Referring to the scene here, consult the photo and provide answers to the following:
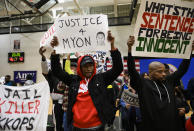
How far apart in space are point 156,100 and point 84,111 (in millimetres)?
735

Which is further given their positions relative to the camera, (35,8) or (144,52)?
(35,8)

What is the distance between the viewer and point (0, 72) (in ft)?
33.0

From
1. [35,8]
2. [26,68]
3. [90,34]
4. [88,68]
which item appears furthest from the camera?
[26,68]

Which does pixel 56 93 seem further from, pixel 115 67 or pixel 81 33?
pixel 115 67

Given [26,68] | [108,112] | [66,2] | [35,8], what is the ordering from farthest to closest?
[26,68], [66,2], [35,8], [108,112]

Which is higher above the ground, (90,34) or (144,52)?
(90,34)

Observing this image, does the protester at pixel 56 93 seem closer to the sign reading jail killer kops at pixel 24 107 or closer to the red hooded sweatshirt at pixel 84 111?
the sign reading jail killer kops at pixel 24 107

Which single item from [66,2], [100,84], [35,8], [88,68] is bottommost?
[100,84]

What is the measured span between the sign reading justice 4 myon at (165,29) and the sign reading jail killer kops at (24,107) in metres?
1.71

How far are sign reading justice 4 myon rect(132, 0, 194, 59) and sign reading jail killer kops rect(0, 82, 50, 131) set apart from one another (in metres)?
1.71

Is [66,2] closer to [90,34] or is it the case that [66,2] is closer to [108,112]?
[90,34]

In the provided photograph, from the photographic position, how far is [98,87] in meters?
1.56

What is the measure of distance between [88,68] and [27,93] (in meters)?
1.50

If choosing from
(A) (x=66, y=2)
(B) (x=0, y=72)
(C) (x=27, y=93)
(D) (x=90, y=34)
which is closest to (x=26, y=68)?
(B) (x=0, y=72)
